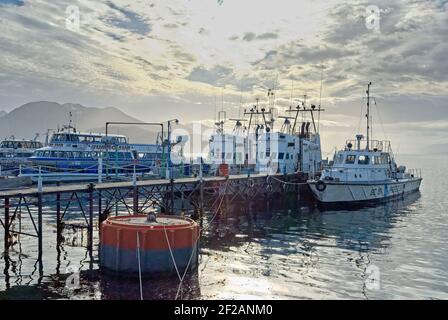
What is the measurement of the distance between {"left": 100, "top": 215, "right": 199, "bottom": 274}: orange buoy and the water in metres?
0.53

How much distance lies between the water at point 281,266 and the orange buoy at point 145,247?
0.53m

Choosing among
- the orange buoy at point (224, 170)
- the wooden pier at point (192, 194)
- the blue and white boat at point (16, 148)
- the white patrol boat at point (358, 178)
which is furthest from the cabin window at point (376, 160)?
the blue and white boat at point (16, 148)

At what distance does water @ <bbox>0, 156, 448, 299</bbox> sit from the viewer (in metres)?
15.5

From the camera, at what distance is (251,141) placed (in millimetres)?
49844

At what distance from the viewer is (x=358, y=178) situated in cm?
4325

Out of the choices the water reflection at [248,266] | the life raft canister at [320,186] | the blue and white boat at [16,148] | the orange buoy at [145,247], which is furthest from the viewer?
the blue and white boat at [16,148]

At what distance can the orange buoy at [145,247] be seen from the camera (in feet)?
52.5

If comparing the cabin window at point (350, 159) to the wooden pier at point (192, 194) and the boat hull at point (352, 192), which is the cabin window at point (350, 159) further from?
the wooden pier at point (192, 194)

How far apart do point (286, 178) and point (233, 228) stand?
15042mm

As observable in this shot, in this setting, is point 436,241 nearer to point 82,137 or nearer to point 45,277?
point 45,277

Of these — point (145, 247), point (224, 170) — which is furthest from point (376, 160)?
point (145, 247)

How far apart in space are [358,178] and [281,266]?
26.5 metres

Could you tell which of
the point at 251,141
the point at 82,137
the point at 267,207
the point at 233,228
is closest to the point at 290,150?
the point at 251,141

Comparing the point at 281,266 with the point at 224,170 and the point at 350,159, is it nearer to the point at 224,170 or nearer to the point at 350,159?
the point at 224,170
